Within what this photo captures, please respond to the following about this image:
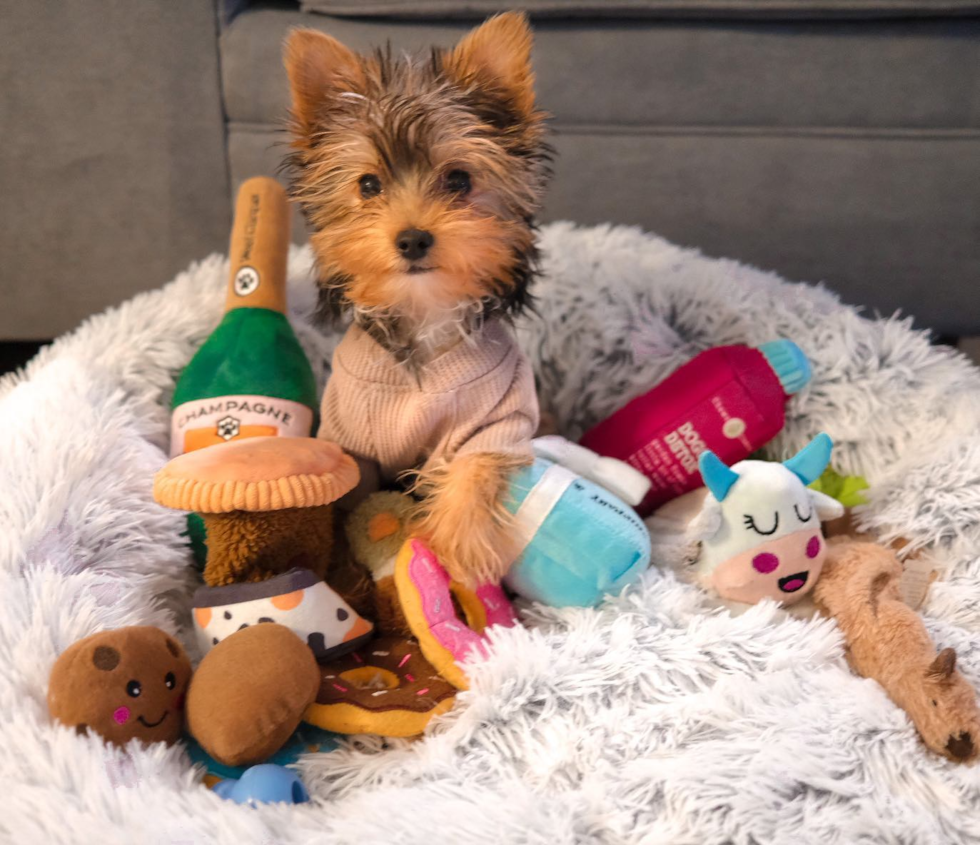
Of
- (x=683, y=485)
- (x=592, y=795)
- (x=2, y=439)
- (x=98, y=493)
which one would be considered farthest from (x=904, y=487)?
(x=2, y=439)

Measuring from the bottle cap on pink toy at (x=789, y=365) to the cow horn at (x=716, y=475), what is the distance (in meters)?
0.31

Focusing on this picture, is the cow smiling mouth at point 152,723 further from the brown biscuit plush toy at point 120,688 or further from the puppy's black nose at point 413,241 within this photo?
the puppy's black nose at point 413,241

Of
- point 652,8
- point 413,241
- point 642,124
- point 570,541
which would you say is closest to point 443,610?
point 570,541

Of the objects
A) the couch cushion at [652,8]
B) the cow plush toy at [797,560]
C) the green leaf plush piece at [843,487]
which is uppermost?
the couch cushion at [652,8]

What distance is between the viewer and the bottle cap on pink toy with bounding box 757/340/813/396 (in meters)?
1.46

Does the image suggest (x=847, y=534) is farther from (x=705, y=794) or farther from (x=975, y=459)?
(x=705, y=794)

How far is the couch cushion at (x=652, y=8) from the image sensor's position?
1755 millimetres

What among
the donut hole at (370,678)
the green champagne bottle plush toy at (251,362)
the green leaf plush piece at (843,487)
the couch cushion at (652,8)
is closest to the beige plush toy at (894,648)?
the green leaf plush piece at (843,487)

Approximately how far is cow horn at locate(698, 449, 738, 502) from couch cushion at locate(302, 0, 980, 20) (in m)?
1.07

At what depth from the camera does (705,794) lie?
869mm

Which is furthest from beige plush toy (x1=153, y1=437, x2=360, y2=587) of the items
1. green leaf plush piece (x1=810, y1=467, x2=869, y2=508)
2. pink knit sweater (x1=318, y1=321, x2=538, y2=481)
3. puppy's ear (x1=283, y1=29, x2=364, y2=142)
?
green leaf plush piece (x1=810, y1=467, x2=869, y2=508)

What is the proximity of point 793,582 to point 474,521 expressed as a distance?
0.46 m

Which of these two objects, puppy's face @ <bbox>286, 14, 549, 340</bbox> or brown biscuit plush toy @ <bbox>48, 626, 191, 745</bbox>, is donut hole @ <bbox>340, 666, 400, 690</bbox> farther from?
puppy's face @ <bbox>286, 14, 549, 340</bbox>

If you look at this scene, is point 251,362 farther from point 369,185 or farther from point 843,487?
point 843,487
